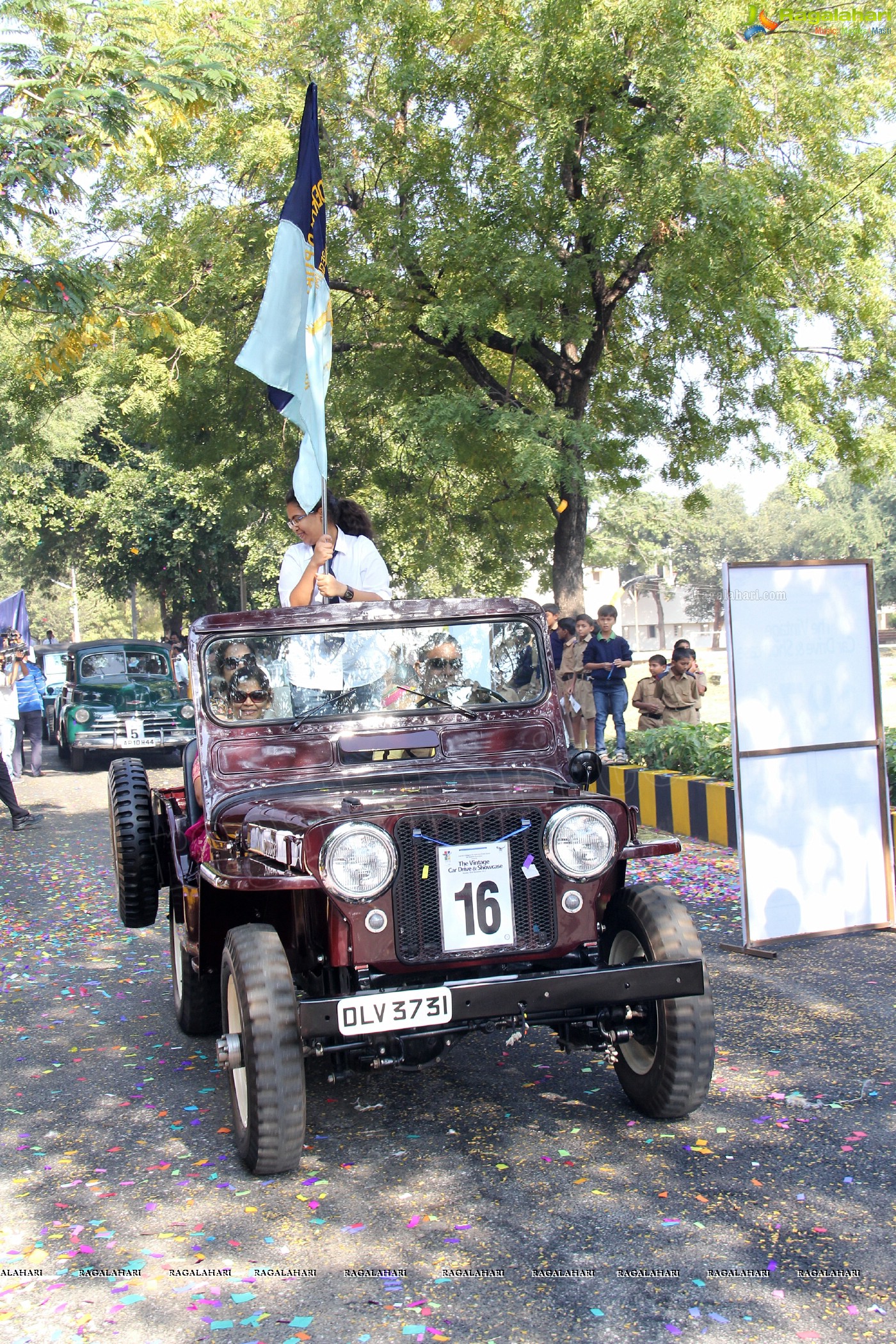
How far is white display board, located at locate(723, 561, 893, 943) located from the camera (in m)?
6.89

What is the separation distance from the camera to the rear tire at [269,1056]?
13.1 feet

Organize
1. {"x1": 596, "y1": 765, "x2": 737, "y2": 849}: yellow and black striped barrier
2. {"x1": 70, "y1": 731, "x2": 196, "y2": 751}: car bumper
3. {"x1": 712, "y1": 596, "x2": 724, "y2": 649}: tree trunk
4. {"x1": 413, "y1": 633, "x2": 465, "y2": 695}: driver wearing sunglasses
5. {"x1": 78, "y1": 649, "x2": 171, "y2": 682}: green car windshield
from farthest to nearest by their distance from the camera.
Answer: {"x1": 712, "y1": 596, "x2": 724, "y2": 649}: tree trunk
{"x1": 78, "y1": 649, "x2": 171, "y2": 682}: green car windshield
{"x1": 70, "y1": 731, "x2": 196, "y2": 751}: car bumper
{"x1": 596, "y1": 765, "x2": 737, "y2": 849}: yellow and black striped barrier
{"x1": 413, "y1": 633, "x2": 465, "y2": 695}: driver wearing sunglasses

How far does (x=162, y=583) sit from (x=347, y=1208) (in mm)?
31910

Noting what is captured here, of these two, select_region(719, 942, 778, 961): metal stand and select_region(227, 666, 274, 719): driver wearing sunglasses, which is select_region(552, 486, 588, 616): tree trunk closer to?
select_region(719, 942, 778, 961): metal stand

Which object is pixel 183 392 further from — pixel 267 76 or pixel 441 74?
pixel 441 74

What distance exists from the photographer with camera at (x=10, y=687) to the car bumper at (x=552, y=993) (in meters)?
11.4

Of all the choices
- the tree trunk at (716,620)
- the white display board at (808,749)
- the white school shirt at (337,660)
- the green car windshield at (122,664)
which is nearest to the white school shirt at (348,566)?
the white school shirt at (337,660)

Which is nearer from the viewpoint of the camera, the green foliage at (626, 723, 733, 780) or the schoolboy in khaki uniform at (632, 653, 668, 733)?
the green foliage at (626, 723, 733, 780)

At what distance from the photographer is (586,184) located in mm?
15023

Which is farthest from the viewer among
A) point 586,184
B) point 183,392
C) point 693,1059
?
point 183,392

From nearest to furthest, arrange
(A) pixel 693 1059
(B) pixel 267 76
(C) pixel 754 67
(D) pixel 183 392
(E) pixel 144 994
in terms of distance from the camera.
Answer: (A) pixel 693 1059 → (E) pixel 144 994 → (C) pixel 754 67 → (B) pixel 267 76 → (D) pixel 183 392

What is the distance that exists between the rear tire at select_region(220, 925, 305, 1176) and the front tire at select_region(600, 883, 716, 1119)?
4.06 feet

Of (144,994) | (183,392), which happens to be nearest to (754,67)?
(183,392)

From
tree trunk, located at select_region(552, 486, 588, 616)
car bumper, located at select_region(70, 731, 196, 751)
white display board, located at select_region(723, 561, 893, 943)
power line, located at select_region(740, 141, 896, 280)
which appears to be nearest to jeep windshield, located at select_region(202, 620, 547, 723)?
white display board, located at select_region(723, 561, 893, 943)
